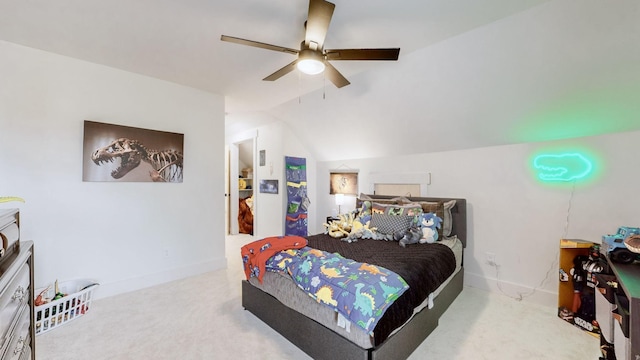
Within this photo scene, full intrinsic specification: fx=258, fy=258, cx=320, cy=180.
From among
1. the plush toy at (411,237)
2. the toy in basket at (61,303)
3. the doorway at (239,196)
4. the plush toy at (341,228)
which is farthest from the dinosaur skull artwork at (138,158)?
the plush toy at (411,237)

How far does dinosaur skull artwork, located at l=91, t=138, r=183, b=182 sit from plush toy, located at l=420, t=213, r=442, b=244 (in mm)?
3228

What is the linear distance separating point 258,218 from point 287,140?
1946mm

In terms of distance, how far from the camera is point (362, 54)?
2027 millimetres

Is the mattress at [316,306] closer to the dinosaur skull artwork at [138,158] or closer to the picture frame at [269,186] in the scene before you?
the dinosaur skull artwork at [138,158]

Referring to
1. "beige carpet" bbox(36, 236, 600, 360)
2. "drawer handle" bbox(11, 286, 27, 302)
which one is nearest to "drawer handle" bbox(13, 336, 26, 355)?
"drawer handle" bbox(11, 286, 27, 302)

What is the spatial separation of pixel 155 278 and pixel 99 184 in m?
1.34

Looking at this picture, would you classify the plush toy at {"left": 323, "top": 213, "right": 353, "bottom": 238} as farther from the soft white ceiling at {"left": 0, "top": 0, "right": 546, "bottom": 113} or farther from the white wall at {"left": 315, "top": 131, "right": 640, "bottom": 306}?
the soft white ceiling at {"left": 0, "top": 0, "right": 546, "bottom": 113}

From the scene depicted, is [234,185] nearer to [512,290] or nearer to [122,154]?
[122,154]

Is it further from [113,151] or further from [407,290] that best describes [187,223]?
[407,290]

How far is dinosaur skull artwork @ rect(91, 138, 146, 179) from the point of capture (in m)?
2.96

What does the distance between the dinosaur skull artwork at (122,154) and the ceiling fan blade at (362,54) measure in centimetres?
265

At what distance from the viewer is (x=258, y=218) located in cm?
589

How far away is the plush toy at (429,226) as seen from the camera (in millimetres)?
2897

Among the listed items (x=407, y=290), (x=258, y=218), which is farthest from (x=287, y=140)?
(x=407, y=290)
